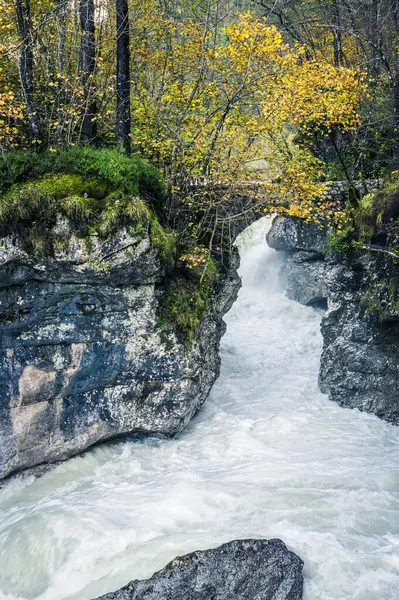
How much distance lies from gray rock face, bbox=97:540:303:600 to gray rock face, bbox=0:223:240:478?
4029 millimetres

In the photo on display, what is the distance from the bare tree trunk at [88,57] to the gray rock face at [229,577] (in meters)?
8.60

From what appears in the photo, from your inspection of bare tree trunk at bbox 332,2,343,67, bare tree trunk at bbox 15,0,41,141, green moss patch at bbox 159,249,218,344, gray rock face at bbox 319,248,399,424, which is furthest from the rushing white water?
bare tree trunk at bbox 332,2,343,67

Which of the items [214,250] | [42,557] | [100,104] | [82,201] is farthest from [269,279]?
[42,557]

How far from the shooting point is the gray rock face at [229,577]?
232 inches

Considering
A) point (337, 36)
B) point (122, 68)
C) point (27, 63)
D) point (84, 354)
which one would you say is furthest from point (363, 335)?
point (27, 63)

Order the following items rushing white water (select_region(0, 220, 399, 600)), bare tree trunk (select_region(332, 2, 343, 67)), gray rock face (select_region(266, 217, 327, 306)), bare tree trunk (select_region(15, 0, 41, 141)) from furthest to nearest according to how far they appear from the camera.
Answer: gray rock face (select_region(266, 217, 327, 306))
bare tree trunk (select_region(332, 2, 343, 67))
bare tree trunk (select_region(15, 0, 41, 141))
rushing white water (select_region(0, 220, 399, 600))

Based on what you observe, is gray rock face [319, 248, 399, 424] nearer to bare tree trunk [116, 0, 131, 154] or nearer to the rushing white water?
the rushing white water

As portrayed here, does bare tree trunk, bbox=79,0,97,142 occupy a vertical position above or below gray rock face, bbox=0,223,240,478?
above

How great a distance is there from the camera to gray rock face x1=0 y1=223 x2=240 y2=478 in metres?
8.62

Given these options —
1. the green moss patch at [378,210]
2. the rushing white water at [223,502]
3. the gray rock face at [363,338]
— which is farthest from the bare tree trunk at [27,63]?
the gray rock face at [363,338]

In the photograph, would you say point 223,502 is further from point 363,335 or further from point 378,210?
point 378,210

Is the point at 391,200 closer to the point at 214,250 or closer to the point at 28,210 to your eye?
the point at 214,250

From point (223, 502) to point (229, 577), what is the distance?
1.80m

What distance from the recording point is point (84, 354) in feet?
30.7
